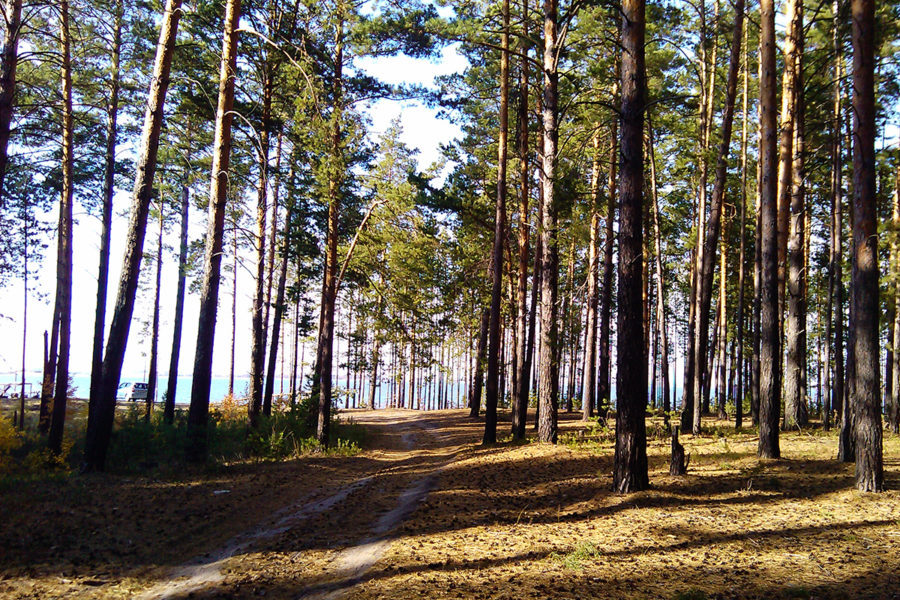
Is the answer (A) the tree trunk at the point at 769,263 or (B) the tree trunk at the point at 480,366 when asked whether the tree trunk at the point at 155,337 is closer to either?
(B) the tree trunk at the point at 480,366

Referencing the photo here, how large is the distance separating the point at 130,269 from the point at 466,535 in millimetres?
7657

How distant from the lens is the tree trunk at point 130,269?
9250mm

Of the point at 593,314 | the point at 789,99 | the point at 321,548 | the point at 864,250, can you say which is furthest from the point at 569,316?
the point at 321,548

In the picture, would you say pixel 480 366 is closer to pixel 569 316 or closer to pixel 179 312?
pixel 569 316

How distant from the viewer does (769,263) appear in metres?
10.1

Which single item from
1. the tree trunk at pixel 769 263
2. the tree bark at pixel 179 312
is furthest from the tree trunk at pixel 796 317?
the tree bark at pixel 179 312

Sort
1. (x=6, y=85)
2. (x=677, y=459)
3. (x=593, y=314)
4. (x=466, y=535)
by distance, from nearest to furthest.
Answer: (x=466, y=535)
(x=6, y=85)
(x=677, y=459)
(x=593, y=314)

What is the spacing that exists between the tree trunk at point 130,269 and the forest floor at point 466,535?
852 mm

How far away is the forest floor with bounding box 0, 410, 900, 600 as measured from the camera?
488 cm

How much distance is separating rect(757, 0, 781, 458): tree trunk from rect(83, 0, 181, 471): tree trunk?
11536 millimetres

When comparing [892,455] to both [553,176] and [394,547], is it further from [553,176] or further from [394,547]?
[394,547]

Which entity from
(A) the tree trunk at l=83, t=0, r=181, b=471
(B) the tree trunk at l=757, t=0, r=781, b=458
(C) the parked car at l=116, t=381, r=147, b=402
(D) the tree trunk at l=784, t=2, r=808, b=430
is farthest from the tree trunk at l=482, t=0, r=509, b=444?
(C) the parked car at l=116, t=381, r=147, b=402

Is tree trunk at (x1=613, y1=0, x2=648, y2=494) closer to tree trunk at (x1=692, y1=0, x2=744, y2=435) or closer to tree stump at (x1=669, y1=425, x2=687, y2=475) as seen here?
tree stump at (x1=669, y1=425, x2=687, y2=475)

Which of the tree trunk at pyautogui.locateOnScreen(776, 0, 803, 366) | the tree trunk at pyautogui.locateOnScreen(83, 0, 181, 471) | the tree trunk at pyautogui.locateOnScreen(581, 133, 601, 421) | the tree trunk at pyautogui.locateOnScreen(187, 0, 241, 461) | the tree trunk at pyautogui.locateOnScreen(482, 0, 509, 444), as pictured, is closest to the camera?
the tree trunk at pyautogui.locateOnScreen(83, 0, 181, 471)
